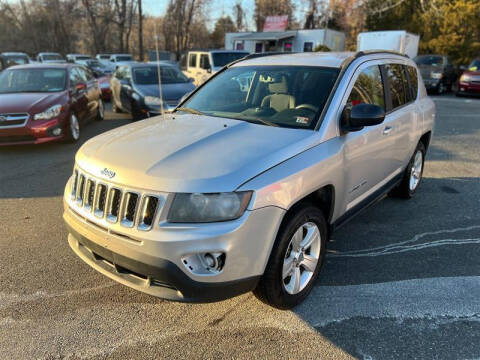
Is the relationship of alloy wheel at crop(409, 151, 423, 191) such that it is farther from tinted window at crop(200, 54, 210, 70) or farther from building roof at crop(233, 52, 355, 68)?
tinted window at crop(200, 54, 210, 70)

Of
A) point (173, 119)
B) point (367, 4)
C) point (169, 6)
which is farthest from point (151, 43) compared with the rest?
point (173, 119)

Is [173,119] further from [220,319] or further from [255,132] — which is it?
[220,319]

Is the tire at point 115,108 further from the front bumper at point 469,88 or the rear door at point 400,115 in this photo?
the front bumper at point 469,88

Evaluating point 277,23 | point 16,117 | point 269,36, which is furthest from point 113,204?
point 277,23

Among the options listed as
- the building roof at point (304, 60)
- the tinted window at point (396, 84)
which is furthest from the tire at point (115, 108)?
the tinted window at point (396, 84)

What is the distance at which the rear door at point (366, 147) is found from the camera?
3.17m

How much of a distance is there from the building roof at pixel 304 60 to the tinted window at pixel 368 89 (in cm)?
24

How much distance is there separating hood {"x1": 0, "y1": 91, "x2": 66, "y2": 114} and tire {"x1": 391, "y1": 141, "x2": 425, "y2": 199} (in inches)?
252

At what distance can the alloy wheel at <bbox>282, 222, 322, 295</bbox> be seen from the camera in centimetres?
267

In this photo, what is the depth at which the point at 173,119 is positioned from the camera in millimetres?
3430

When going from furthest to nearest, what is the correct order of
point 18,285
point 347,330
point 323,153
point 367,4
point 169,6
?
point 169,6
point 367,4
point 18,285
point 323,153
point 347,330

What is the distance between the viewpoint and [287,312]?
2766mm

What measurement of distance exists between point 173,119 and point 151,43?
67.2 m

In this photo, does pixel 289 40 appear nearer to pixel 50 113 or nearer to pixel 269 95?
pixel 50 113
